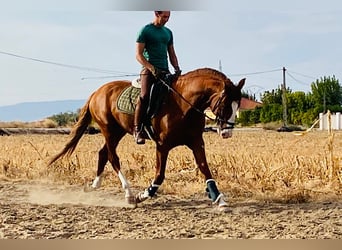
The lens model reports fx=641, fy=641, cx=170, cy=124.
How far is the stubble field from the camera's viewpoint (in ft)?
15.4

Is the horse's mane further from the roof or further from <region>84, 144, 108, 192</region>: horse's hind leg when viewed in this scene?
<region>84, 144, 108, 192</region>: horse's hind leg

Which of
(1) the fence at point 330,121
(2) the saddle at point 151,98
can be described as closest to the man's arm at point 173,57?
(2) the saddle at point 151,98

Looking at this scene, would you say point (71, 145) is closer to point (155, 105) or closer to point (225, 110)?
point (155, 105)

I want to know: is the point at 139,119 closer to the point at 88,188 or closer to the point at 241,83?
the point at 241,83

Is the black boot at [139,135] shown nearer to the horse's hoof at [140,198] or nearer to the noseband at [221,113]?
the horse's hoof at [140,198]

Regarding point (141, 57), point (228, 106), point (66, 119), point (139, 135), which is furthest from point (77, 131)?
point (228, 106)

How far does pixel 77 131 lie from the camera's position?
621cm

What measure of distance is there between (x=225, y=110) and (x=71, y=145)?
1.87 m

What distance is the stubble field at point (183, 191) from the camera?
4703mm

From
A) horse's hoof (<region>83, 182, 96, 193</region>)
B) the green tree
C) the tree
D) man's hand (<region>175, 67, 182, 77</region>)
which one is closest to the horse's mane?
man's hand (<region>175, 67, 182, 77</region>)

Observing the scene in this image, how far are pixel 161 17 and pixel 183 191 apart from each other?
1877 mm

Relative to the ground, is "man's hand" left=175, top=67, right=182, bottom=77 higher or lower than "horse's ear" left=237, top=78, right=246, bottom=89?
higher

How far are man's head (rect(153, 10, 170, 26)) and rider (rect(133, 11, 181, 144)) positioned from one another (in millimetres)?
103

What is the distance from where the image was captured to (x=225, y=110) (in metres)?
4.96
